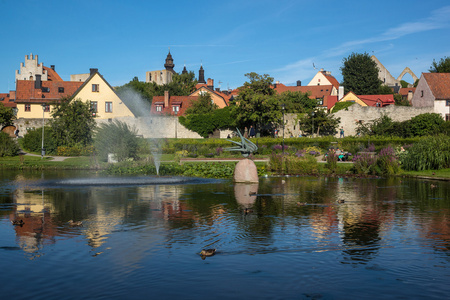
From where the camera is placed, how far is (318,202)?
17.9 metres

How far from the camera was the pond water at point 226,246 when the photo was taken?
325 inches

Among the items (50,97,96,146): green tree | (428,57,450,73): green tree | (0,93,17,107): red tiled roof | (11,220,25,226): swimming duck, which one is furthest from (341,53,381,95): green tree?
(11,220,25,226): swimming duck

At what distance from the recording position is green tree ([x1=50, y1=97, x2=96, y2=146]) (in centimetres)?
5069

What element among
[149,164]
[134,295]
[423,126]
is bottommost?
[134,295]

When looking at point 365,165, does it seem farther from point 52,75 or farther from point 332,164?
point 52,75

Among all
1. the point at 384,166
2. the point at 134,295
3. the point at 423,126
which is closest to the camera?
the point at 134,295

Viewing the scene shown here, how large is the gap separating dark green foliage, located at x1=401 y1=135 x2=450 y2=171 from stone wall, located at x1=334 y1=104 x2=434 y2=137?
3301 centimetres

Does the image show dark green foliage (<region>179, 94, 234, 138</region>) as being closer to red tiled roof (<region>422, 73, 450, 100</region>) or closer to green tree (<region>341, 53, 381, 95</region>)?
red tiled roof (<region>422, 73, 450, 100</region>)

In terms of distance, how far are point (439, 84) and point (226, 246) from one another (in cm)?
6673

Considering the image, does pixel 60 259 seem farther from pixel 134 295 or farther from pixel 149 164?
pixel 149 164

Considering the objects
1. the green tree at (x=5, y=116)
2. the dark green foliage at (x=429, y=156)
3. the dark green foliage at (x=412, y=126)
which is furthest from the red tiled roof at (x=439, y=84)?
the green tree at (x=5, y=116)

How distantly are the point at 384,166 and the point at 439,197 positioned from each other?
10871 millimetres

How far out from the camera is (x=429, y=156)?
30.9 metres

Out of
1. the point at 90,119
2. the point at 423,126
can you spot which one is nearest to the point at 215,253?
the point at 90,119
